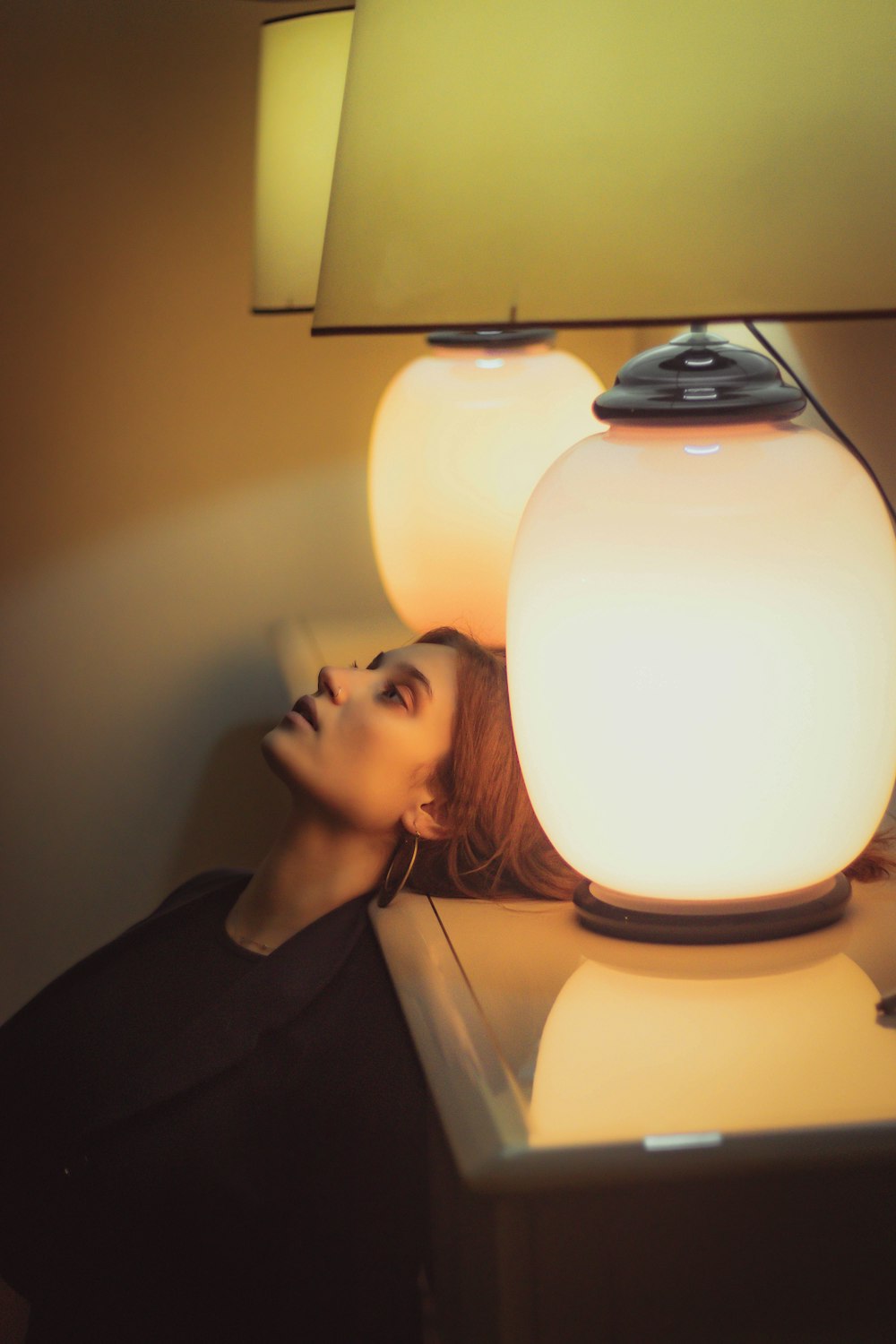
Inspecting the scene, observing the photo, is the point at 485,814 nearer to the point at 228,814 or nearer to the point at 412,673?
the point at 412,673

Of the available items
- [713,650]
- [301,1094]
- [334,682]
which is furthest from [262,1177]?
[713,650]

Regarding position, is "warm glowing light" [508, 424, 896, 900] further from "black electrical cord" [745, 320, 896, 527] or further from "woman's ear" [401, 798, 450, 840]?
"woman's ear" [401, 798, 450, 840]

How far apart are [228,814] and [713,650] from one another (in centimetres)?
156

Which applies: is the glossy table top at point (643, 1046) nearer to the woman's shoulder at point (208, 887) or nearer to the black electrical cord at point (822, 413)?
the black electrical cord at point (822, 413)

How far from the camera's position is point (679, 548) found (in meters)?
0.75

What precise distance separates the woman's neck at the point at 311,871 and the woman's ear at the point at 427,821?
37mm

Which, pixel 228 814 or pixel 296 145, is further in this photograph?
pixel 228 814

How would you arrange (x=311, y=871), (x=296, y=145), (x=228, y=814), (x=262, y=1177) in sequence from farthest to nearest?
(x=228, y=814) < (x=296, y=145) < (x=311, y=871) < (x=262, y=1177)

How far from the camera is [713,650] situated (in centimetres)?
75

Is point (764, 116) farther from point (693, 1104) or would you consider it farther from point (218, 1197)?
point (218, 1197)

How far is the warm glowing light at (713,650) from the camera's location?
2.47 feet

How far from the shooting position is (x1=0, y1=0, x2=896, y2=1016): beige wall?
196 cm

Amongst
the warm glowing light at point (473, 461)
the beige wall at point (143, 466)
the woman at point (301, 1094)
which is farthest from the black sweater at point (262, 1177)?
the beige wall at point (143, 466)

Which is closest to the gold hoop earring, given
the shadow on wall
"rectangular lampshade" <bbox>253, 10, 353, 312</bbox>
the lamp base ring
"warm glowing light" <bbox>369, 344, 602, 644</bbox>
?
the lamp base ring
